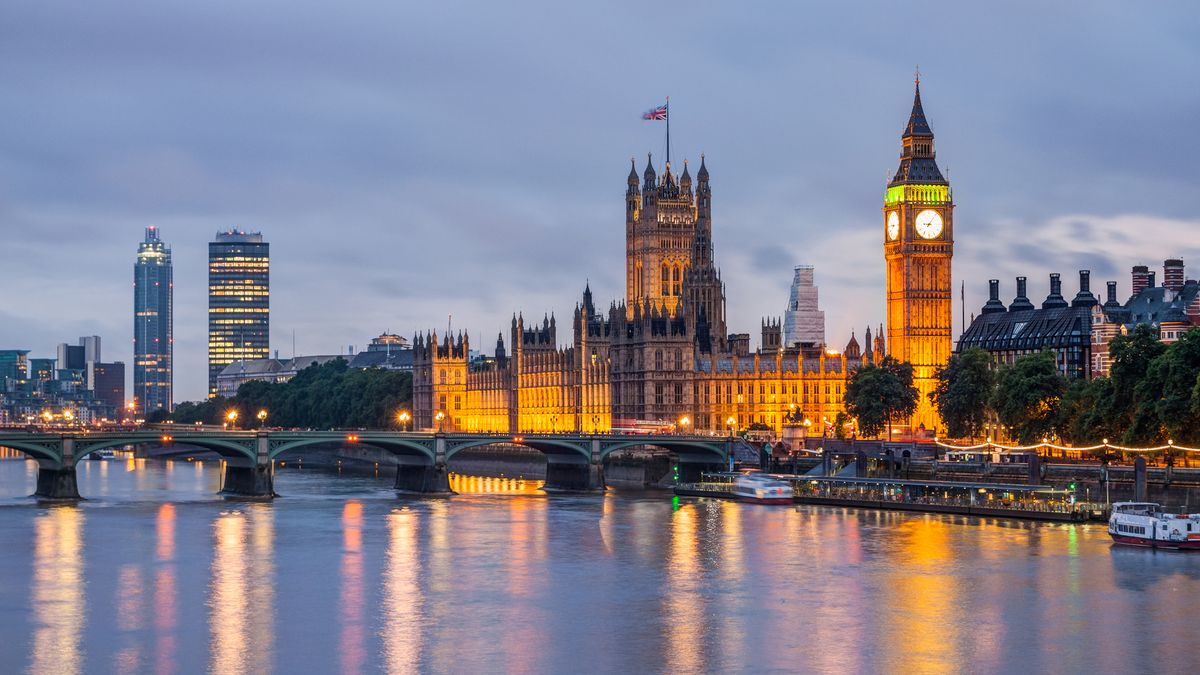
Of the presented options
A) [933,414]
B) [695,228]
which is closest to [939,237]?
[933,414]

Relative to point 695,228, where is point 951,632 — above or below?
below

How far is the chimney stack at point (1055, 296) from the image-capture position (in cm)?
15525

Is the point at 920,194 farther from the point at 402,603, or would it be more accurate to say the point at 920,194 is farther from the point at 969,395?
the point at 402,603

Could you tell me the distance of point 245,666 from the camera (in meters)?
51.7

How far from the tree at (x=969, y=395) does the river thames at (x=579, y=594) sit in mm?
29846

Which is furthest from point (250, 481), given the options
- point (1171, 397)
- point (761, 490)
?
point (1171, 397)

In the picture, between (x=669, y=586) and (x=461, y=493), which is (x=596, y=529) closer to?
(x=669, y=586)

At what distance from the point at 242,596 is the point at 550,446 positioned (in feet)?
196

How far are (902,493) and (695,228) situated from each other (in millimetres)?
92044

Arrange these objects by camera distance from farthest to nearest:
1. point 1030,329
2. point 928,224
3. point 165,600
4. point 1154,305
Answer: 1. point 928,224
2. point 1030,329
3. point 1154,305
4. point 165,600

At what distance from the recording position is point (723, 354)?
530 feet

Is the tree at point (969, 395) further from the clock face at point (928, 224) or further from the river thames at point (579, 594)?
the river thames at point (579, 594)

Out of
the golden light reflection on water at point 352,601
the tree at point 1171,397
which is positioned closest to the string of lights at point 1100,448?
the tree at point 1171,397

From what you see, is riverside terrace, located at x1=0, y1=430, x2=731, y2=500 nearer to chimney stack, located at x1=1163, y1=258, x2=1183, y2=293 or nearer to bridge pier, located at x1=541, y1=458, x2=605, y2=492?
bridge pier, located at x1=541, y1=458, x2=605, y2=492
